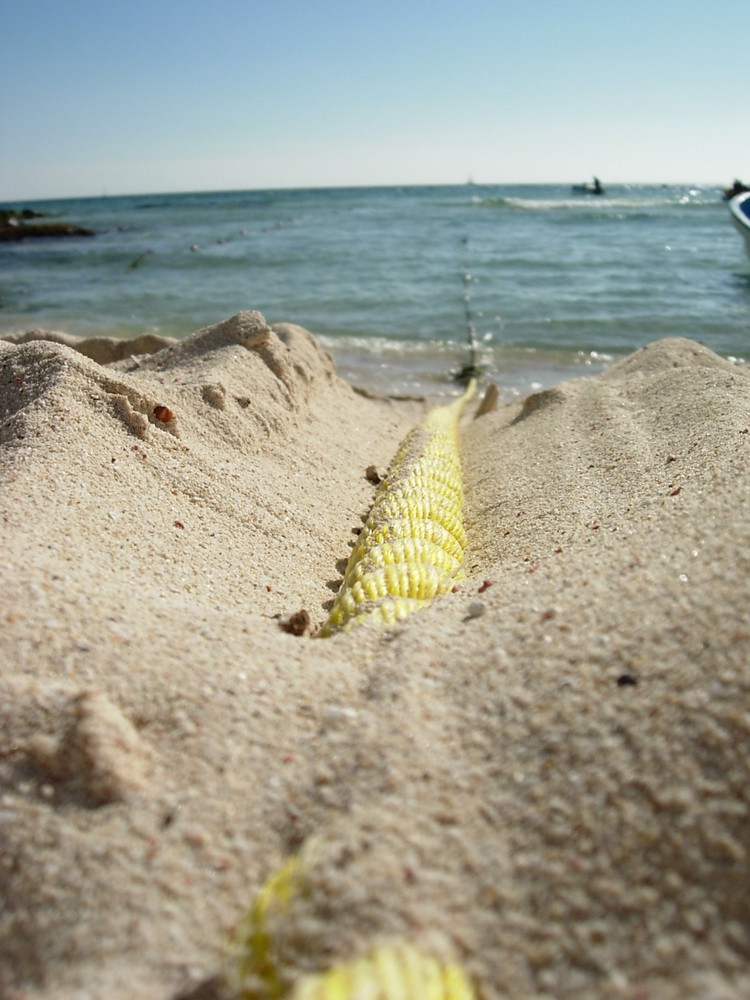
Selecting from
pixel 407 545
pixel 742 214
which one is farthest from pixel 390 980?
pixel 742 214

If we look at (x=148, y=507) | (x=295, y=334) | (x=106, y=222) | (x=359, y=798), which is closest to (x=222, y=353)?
(x=295, y=334)

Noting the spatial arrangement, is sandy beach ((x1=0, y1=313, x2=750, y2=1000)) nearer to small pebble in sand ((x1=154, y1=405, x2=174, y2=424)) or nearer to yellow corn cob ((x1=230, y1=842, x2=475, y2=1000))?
yellow corn cob ((x1=230, y1=842, x2=475, y2=1000))

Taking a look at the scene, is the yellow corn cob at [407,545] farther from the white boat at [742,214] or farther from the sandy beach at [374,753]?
the white boat at [742,214]

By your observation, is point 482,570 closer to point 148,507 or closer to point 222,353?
point 148,507

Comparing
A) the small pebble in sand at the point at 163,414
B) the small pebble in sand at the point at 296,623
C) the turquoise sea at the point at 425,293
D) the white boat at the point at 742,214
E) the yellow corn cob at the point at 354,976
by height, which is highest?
the white boat at the point at 742,214

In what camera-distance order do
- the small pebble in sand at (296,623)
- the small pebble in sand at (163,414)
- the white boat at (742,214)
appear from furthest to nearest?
the white boat at (742,214)
the small pebble in sand at (163,414)
the small pebble in sand at (296,623)

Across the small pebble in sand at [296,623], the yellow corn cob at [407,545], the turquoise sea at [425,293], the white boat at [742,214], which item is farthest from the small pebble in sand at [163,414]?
the white boat at [742,214]
